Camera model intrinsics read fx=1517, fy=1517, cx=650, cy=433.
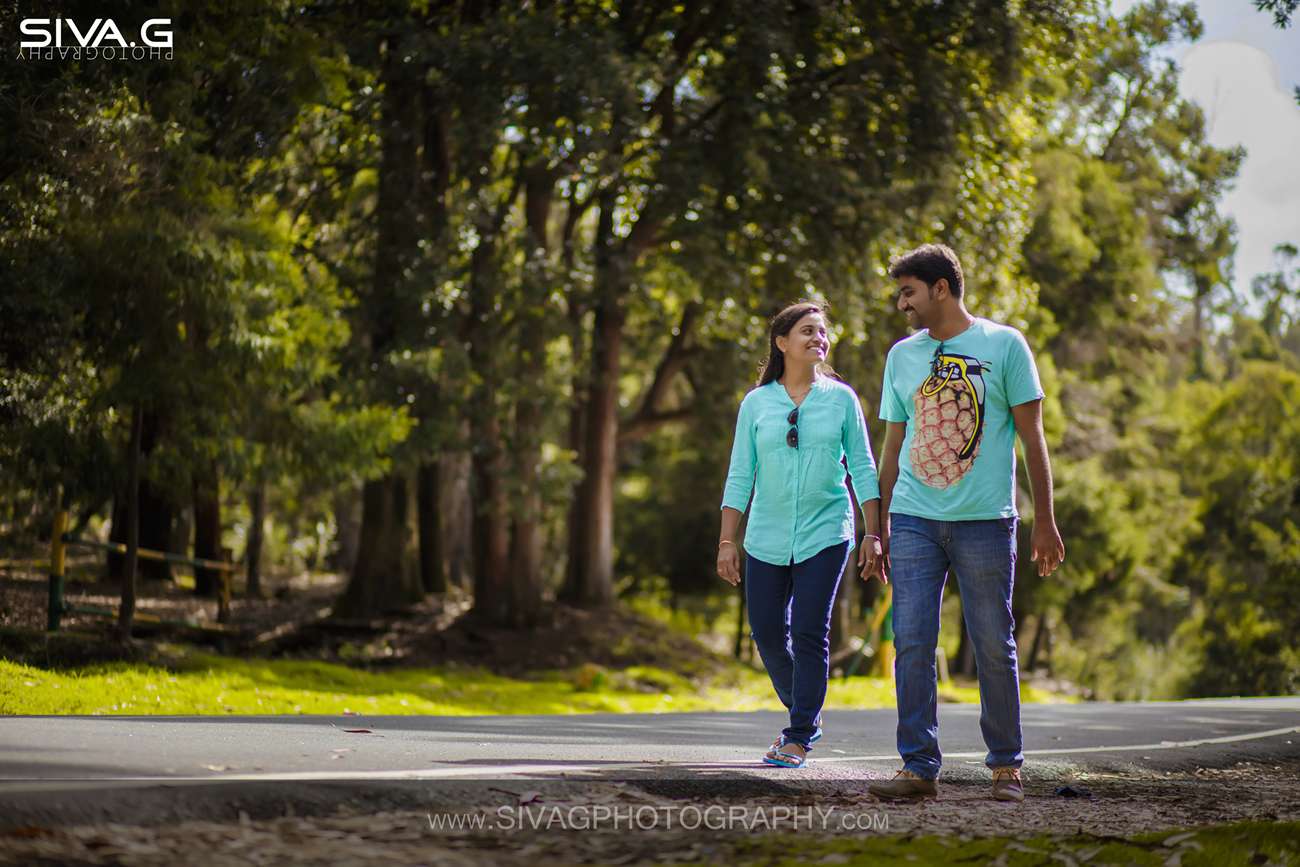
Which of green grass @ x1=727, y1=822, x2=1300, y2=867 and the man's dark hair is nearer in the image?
green grass @ x1=727, y1=822, x2=1300, y2=867

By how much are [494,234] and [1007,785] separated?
50.0 ft

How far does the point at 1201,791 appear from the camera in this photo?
7.46 meters

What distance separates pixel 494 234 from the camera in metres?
20.7

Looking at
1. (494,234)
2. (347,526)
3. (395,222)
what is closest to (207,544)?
(395,222)

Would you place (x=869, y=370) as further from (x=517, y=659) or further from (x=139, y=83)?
(x=139, y=83)

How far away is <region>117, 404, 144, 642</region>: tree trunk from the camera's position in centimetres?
1469

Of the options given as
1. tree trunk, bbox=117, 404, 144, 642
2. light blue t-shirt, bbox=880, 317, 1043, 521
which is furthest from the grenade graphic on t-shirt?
tree trunk, bbox=117, 404, 144, 642

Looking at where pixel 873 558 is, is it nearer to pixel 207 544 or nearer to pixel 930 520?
pixel 930 520

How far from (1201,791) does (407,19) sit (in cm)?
1458

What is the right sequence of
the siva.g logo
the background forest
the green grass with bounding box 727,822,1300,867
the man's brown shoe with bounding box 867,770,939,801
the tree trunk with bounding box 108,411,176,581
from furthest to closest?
the tree trunk with bounding box 108,411,176,581 → the background forest → the siva.g logo → the man's brown shoe with bounding box 867,770,939,801 → the green grass with bounding box 727,822,1300,867

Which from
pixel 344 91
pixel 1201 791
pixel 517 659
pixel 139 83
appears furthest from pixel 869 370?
pixel 1201 791

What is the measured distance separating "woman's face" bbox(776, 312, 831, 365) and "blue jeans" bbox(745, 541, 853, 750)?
2.99ft

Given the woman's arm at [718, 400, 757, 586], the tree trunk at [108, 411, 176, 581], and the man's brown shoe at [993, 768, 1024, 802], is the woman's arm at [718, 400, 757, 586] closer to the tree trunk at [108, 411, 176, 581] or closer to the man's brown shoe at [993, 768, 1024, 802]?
the man's brown shoe at [993, 768, 1024, 802]

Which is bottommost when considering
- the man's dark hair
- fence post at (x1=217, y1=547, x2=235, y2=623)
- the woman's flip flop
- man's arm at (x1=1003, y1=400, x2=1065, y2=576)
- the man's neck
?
the woman's flip flop
